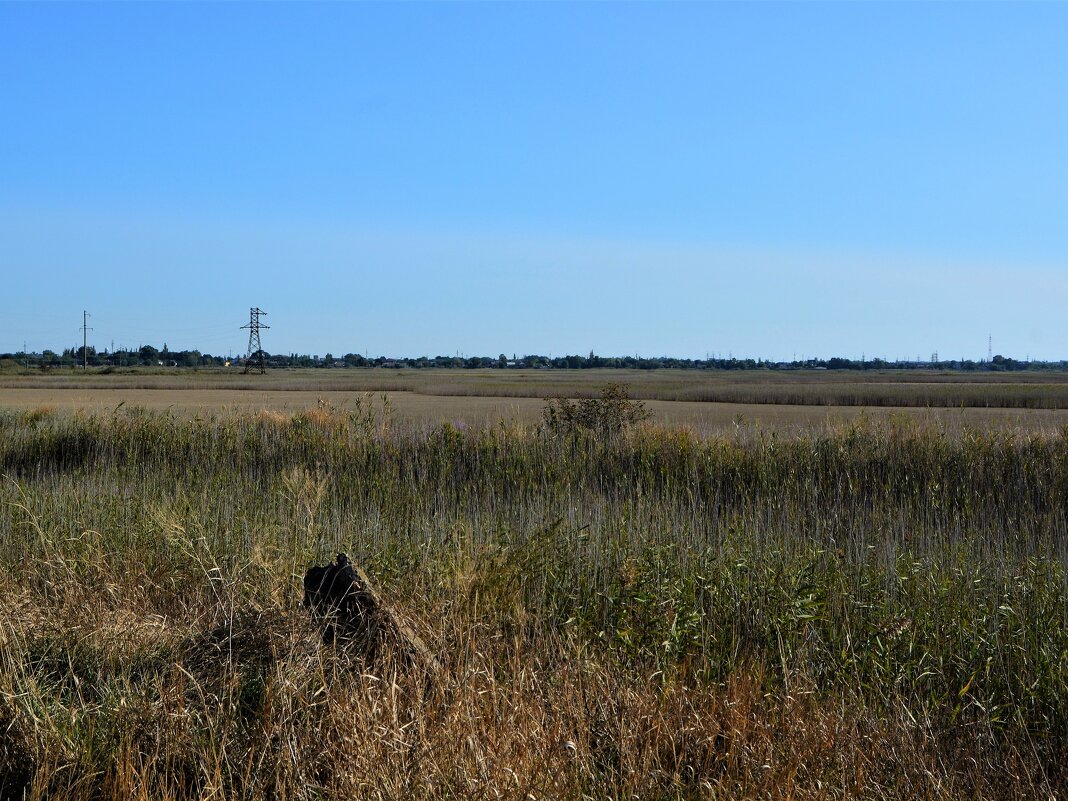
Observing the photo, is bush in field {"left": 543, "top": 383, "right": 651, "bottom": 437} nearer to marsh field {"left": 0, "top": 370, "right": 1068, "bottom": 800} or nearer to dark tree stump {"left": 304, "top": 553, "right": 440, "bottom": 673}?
marsh field {"left": 0, "top": 370, "right": 1068, "bottom": 800}

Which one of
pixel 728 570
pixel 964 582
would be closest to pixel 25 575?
pixel 728 570

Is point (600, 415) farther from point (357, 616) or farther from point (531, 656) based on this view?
point (357, 616)

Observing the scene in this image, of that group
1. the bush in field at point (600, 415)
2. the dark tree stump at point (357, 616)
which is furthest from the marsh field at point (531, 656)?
the bush in field at point (600, 415)

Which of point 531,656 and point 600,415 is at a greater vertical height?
point 600,415

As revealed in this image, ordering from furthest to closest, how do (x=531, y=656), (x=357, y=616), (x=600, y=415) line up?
(x=600, y=415), (x=531, y=656), (x=357, y=616)

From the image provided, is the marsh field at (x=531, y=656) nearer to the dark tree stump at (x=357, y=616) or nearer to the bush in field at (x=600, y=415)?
the dark tree stump at (x=357, y=616)

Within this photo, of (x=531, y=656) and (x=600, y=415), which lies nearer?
(x=531, y=656)

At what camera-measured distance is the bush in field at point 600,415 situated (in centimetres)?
1764

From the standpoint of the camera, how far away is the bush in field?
1764 cm

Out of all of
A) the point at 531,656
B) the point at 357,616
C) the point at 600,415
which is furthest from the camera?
the point at 600,415

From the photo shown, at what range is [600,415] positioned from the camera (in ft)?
60.2

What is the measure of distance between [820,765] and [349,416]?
13622 millimetres

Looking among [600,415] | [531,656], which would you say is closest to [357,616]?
[531,656]

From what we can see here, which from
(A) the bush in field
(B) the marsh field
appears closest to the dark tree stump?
(B) the marsh field
